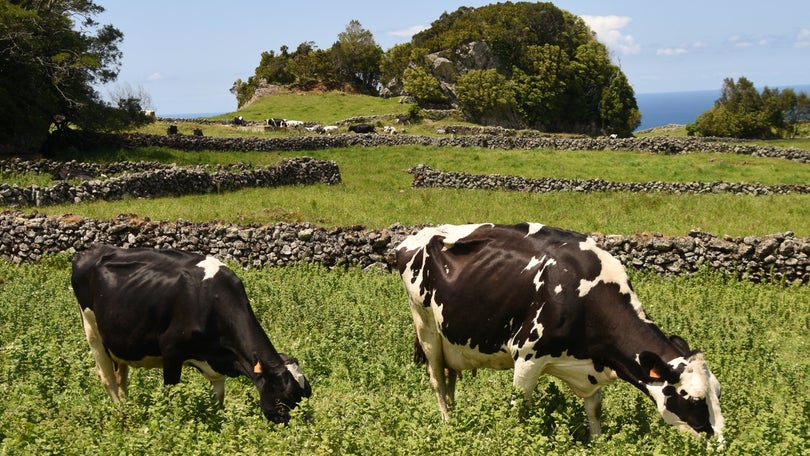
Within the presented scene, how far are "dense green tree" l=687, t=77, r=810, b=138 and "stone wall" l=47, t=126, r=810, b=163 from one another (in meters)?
28.2

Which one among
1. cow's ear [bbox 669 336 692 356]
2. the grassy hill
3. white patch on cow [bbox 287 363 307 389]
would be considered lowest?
white patch on cow [bbox 287 363 307 389]

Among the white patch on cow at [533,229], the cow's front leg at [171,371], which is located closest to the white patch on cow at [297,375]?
the cow's front leg at [171,371]

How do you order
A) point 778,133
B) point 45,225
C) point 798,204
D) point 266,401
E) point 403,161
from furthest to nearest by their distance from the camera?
point 778,133, point 403,161, point 798,204, point 45,225, point 266,401

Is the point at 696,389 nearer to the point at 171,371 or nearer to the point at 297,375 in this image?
the point at 297,375

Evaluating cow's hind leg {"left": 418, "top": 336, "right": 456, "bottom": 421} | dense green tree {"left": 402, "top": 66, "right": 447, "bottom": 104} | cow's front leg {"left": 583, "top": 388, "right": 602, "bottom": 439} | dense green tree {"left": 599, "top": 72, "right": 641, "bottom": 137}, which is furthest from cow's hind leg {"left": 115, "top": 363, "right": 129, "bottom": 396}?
dense green tree {"left": 599, "top": 72, "right": 641, "bottom": 137}

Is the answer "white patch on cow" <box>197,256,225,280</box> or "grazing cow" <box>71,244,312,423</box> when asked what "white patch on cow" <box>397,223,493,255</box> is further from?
"white patch on cow" <box>197,256,225,280</box>

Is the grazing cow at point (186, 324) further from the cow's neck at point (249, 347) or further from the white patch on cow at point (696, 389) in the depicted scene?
the white patch on cow at point (696, 389)

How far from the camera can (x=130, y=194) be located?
28828 millimetres

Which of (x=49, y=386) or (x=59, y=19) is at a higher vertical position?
(x=59, y=19)

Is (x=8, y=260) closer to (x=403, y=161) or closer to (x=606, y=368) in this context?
(x=606, y=368)

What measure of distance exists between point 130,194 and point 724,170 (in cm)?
3051

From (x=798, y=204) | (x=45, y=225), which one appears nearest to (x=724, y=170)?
(x=798, y=204)

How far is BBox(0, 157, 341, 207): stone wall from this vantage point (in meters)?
26.7

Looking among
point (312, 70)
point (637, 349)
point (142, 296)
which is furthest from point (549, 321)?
point (312, 70)
